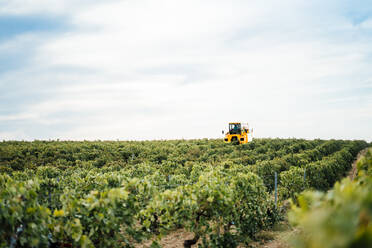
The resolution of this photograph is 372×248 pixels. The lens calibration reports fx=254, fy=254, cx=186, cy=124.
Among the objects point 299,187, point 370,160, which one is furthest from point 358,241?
point 299,187

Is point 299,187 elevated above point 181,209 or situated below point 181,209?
below

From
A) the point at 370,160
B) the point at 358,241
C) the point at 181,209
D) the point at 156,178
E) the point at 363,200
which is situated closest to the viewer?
the point at 358,241

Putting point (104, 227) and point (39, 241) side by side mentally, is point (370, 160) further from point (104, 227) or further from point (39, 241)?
point (39, 241)

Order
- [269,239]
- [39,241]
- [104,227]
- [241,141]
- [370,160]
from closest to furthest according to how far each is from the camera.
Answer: [39,241], [370,160], [104,227], [269,239], [241,141]

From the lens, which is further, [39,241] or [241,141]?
[241,141]

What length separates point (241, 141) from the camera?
28.9 metres

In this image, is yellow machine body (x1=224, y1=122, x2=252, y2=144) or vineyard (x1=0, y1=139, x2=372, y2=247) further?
yellow machine body (x1=224, y1=122, x2=252, y2=144)

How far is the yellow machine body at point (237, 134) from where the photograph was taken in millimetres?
29019

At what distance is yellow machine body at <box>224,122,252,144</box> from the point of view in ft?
95.2

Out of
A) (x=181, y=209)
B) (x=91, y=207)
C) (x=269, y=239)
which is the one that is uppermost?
(x=91, y=207)

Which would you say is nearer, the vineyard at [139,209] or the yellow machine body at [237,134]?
the vineyard at [139,209]

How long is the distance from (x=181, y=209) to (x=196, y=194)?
44cm

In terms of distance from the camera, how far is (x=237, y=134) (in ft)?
95.9

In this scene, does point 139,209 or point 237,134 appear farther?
point 237,134
